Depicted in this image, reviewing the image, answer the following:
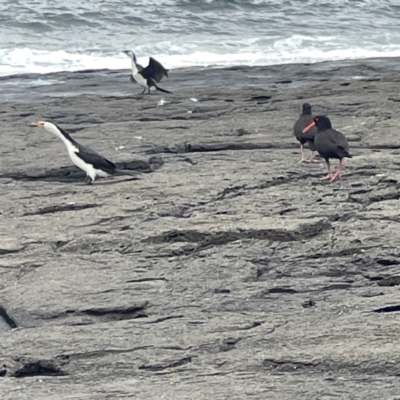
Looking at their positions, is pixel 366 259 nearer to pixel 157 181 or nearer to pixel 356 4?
pixel 157 181

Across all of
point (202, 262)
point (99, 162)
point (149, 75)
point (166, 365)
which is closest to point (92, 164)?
point (99, 162)

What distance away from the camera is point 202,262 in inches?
285

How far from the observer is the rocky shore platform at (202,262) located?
17.4ft

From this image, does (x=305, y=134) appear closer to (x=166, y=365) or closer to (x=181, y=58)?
(x=166, y=365)

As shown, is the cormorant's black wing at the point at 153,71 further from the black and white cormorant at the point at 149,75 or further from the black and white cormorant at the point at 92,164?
the black and white cormorant at the point at 92,164

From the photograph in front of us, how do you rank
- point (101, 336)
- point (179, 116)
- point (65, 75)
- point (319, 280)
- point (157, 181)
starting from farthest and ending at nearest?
point (65, 75), point (179, 116), point (157, 181), point (319, 280), point (101, 336)

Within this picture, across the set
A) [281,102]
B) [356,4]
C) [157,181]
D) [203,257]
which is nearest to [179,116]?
[281,102]

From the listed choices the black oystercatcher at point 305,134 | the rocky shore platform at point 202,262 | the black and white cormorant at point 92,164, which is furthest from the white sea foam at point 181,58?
the black and white cormorant at point 92,164

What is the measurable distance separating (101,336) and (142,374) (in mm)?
598

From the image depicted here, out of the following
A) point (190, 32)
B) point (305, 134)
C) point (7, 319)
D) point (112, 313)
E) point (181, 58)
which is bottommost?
point (181, 58)

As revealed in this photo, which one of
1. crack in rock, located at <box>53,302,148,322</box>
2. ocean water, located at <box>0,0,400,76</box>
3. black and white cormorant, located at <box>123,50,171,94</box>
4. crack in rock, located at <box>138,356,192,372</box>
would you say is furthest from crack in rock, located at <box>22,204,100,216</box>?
ocean water, located at <box>0,0,400,76</box>

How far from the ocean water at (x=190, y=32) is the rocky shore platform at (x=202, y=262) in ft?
35.3

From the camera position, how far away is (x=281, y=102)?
13.8 metres

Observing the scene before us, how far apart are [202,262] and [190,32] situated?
67.4 ft
